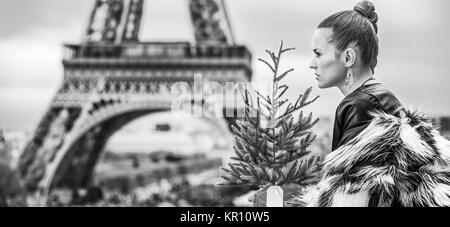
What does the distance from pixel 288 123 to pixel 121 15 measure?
8.50 meters

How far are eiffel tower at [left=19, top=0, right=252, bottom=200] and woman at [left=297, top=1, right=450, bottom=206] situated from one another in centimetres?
768

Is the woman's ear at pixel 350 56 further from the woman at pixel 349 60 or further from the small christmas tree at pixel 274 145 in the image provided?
the small christmas tree at pixel 274 145

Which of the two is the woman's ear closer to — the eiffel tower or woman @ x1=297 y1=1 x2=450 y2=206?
woman @ x1=297 y1=1 x2=450 y2=206

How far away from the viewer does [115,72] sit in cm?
982

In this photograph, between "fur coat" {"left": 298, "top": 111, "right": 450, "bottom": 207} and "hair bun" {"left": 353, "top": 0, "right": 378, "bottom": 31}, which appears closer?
"fur coat" {"left": 298, "top": 111, "right": 450, "bottom": 207}

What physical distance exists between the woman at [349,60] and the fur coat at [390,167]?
5 centimetres

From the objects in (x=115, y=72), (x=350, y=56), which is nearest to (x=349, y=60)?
(x=350, y=56)

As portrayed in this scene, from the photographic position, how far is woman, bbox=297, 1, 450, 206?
1.52m

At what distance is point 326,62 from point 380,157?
0.81ft

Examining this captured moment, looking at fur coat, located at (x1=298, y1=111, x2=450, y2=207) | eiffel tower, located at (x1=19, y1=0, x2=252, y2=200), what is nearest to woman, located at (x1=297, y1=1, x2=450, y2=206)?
fur coat, located at (x1=298, y1=111, x2=450, y2=207)

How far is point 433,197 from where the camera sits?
1539 mm

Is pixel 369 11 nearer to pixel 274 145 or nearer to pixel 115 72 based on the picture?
pixel 274 145
